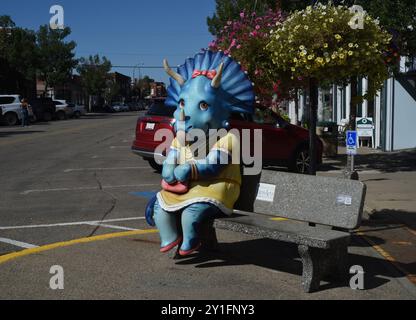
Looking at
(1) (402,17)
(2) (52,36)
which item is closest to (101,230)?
(1) (402,17)

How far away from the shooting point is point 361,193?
4.91 metres

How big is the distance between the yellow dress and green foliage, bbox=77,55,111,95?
237 feet

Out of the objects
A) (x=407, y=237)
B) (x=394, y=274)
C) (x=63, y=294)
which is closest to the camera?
(x=63, y=294)

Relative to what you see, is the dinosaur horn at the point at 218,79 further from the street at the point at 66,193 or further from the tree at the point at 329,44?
the street at the point at 66,193

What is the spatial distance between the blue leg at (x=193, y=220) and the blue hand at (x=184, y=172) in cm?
27

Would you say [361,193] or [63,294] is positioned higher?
[361,193]

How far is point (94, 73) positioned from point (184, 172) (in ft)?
240

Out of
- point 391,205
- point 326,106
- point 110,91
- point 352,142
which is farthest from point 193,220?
point 110,91

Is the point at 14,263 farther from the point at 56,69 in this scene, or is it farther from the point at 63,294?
the point at 56,69

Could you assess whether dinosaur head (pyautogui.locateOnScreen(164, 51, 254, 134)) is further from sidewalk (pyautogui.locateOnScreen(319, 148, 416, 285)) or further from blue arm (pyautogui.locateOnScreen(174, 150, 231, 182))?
sidewalk (pyautogui.locateOnScreen(319, 148, 416, 285))

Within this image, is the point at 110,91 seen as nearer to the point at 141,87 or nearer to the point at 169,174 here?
the point at 141,87

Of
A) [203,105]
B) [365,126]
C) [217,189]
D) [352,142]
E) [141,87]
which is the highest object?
[141,87]

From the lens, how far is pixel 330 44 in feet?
20.9

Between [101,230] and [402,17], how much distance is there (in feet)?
24.8
